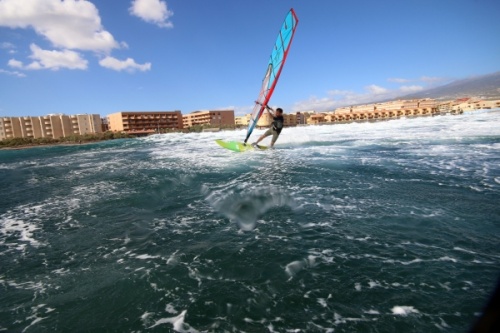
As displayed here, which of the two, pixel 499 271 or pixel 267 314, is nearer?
pixel 267 314

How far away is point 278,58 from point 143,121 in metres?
119

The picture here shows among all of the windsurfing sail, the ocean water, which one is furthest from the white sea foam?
the windsurfing sail

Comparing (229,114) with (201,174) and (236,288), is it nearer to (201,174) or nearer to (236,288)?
(201,174)

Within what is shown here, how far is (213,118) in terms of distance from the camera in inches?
5344

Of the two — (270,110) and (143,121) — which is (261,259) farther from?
(143,121)

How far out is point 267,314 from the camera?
3.55 meters

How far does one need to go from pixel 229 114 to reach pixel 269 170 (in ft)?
432

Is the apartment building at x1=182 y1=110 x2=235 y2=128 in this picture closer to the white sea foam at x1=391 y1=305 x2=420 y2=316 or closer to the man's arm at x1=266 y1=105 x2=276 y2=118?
the man's arm at x1=266 y1=105 x2=276 y2=118

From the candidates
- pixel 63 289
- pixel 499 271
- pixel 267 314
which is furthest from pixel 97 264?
pixel 499 271

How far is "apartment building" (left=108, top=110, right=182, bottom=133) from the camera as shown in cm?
11616

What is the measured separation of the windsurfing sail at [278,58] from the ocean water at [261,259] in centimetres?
551

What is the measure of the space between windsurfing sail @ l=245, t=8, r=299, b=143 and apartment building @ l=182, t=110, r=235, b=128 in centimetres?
11914

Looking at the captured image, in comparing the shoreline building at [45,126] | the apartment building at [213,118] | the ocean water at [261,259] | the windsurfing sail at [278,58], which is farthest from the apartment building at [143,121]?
the ocean water at [261,259]

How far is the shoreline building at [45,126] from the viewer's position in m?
108
